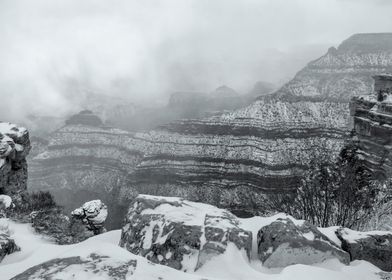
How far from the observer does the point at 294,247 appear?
1024 cm

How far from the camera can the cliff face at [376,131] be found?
46.1 m

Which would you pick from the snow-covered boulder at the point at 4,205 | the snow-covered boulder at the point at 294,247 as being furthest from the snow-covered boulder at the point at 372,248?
the snow-covered boulder at the point at 4,205

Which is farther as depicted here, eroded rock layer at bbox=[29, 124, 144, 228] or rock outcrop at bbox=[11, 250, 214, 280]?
eroded rock layer at bbox=[29, 124, 144, 228]

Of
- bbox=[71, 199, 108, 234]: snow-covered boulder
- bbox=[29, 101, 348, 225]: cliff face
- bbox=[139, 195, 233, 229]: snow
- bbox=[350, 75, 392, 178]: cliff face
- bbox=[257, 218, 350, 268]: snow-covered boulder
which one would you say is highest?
bbox=[139, 195, 233, 229]: snow

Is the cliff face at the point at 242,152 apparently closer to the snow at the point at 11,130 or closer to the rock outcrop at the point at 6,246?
the snow at the point at 11,130

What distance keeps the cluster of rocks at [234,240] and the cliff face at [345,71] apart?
139898mm

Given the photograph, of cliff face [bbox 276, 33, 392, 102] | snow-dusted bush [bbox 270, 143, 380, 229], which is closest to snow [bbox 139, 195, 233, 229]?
snow-dusted bush [bbox 270, 143, 380, 229]

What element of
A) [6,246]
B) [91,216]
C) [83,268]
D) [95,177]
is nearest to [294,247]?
[83,268]

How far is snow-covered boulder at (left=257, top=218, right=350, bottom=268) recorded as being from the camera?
10102 millimetres

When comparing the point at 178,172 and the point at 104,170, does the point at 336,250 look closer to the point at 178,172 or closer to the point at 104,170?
the point at 178,172

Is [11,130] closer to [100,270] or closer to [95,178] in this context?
[100,270]

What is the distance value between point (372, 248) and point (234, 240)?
4283 mm

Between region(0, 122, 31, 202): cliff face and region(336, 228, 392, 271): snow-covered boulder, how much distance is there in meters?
33.9

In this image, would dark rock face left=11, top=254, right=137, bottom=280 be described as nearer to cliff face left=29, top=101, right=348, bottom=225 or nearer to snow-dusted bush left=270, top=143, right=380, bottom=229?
snow-dusted bush left=270, top=143, right=380, bottom=229
